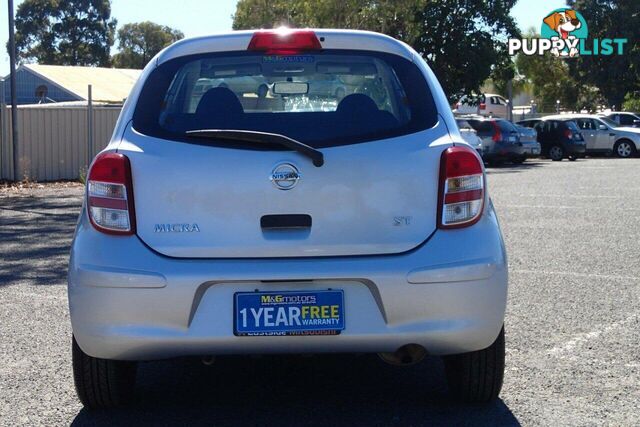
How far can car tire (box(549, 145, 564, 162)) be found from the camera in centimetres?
3180

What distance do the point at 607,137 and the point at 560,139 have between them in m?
3.34

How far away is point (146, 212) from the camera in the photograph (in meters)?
4.14

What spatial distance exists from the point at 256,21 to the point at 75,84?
33.9ft

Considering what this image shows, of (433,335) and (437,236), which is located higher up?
(437,236)

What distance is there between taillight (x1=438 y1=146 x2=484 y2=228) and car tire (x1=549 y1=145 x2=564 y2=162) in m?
28.4

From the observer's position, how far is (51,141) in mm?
20359

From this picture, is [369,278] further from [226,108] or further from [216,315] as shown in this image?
[226,108]

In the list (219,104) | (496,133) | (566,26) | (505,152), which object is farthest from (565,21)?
(219,104)

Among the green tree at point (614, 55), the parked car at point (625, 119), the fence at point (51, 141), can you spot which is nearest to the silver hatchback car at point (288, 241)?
the fence at point (51, 141)

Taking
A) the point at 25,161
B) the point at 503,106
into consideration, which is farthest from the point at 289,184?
the point at 503,106

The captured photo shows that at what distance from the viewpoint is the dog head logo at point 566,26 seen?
4597 centimetres

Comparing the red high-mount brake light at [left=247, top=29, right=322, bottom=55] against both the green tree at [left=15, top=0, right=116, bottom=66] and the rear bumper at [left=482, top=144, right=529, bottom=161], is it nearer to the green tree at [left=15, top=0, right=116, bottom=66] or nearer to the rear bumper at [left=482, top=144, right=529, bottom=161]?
the rear bumper at [left=482, top=144, right=529, bottom=161]

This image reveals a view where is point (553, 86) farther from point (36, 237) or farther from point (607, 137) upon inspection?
point (36, 237)

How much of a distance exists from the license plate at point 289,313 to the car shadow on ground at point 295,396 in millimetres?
Answer: 566
